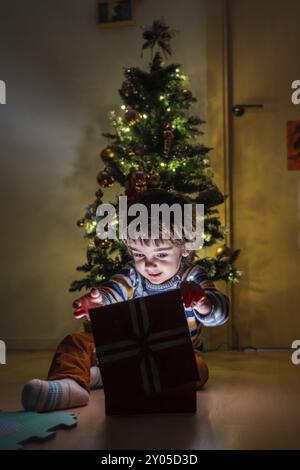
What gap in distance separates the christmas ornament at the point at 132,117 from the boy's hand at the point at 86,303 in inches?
36.2

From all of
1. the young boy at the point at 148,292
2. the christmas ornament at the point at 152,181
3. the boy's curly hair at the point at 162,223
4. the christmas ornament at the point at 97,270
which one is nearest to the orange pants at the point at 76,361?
the young boy at the point at 148,292

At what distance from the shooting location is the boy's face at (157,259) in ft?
6.84

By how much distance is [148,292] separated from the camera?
213 centimetres

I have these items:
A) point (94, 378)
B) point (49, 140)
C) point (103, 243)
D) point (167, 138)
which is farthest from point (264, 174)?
point (94, 378)

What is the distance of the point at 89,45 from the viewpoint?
10.6ft

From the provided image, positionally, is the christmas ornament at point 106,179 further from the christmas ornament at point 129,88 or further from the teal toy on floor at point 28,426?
the teal toy on floor at point 28,426

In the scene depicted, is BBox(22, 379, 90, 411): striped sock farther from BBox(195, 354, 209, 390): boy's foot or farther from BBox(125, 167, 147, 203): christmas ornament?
BBox(125, 167, 147, 203): christmas ornament

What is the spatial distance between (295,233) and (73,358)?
1.45 meters

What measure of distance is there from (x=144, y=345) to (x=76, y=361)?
0.30 meters

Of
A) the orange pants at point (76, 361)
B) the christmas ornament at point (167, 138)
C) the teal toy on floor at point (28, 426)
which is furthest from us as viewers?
the christmas ornament at point (167, 138)

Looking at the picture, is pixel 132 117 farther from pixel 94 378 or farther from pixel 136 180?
pixel 94 378

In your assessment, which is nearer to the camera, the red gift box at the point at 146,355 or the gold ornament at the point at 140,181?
the red gift box at the point at 146,355
